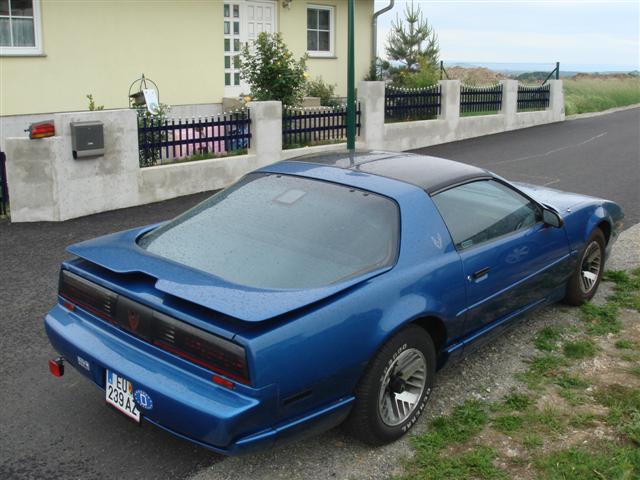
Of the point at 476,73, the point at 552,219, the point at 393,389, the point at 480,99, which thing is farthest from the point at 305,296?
the point at 476,73

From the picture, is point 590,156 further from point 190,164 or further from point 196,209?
point 196,209

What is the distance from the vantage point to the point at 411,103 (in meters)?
15.4

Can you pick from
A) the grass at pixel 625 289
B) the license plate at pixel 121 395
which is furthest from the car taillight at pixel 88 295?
the grass at pixel 625 289

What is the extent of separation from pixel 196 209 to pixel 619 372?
298cm

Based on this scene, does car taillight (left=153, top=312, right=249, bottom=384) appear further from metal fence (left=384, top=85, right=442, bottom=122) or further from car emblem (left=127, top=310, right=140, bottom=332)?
metal fence (left=384, top=85, right=442, bottom=122)

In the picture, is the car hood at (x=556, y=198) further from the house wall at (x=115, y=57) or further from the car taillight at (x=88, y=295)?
the house wall at (x=115, y=57)

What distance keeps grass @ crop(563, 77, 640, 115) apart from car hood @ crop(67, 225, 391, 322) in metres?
21.7

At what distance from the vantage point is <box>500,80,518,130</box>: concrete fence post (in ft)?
59.9

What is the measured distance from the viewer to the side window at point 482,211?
447cm

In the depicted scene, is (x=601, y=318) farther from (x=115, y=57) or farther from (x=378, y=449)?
(x=115, y=57)

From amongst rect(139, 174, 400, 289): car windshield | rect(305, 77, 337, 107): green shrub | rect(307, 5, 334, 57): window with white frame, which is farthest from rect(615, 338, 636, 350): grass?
rect(307, 5, 334, 57): window with white frame

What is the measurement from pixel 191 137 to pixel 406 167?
6.45 meters

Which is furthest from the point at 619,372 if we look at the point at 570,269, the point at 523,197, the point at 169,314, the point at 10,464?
the point at 10,464

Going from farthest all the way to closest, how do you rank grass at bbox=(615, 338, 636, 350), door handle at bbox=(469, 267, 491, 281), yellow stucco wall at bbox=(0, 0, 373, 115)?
yellow stucco wall at bbox=(0, 0, 373, 115), grass at bbox=(615, 338, 636, 350), door handle at bbox=(469, 267, 491, 281)
